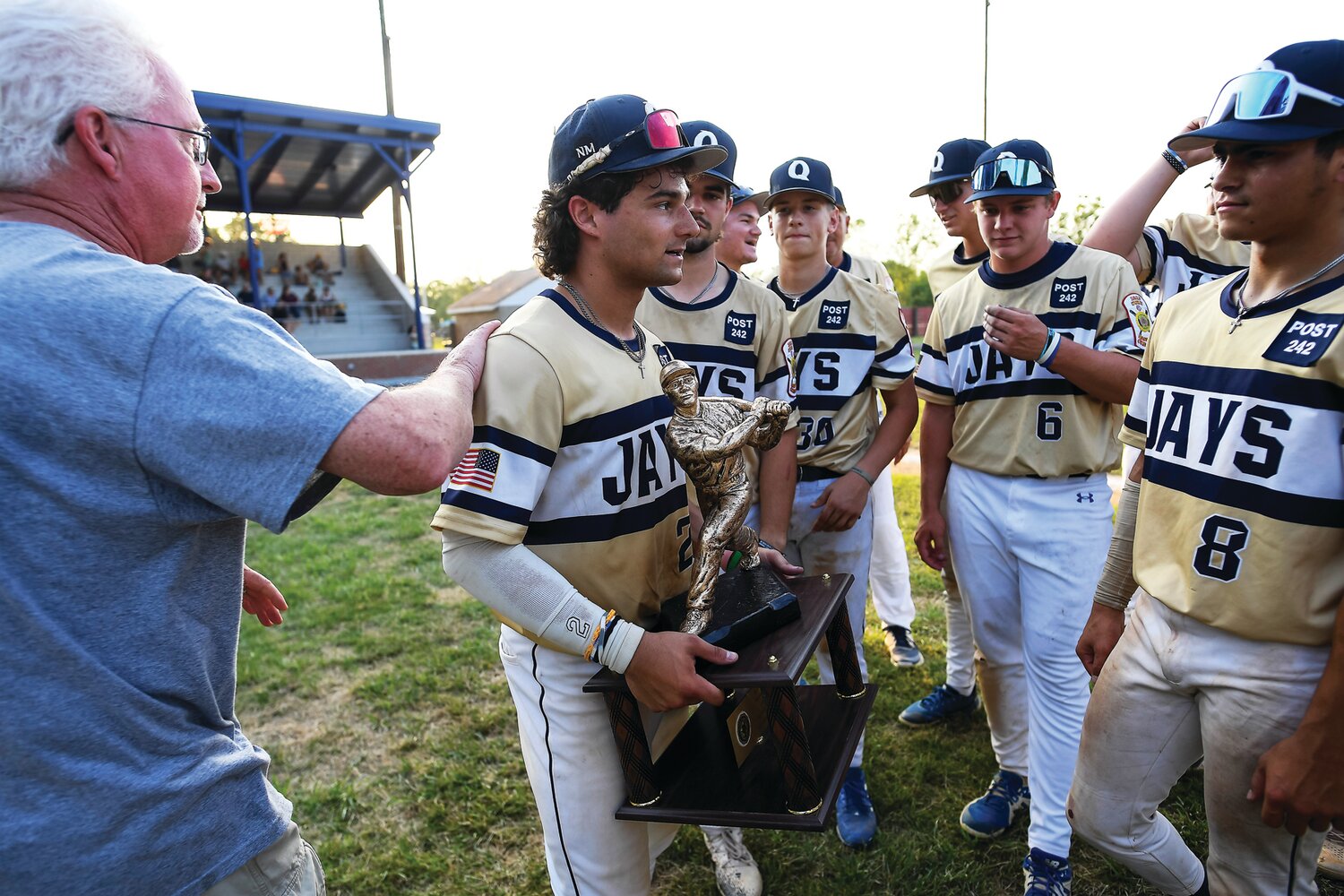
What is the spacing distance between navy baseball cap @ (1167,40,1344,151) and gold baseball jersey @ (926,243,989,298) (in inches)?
88.2

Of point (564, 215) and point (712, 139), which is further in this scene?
point (712, 139)

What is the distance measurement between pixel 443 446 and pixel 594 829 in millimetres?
1209

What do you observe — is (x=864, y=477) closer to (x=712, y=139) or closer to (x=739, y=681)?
(x=712, y=139)

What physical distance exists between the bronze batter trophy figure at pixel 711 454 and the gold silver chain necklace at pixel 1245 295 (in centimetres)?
119

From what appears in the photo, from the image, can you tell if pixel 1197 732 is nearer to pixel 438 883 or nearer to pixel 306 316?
pixel 438 883

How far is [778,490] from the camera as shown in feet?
10.2

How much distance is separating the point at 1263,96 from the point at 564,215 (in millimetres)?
1781

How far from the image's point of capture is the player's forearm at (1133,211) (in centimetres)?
334

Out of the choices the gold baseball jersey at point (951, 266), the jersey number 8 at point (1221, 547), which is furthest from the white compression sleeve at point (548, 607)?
the gold baseball jersey at point (951, 266)

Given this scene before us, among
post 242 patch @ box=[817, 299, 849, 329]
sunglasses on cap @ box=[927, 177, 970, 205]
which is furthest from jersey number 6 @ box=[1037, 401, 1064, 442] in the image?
sunglasses on cap @ box=[927, 177, 970, 205]

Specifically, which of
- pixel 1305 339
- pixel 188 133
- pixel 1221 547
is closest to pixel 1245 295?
pixel 1305 339

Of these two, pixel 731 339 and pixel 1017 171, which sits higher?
pixel 1017 171

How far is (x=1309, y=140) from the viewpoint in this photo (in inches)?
74.2

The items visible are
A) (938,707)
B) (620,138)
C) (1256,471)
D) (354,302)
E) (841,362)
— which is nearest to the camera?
(1256,471)
